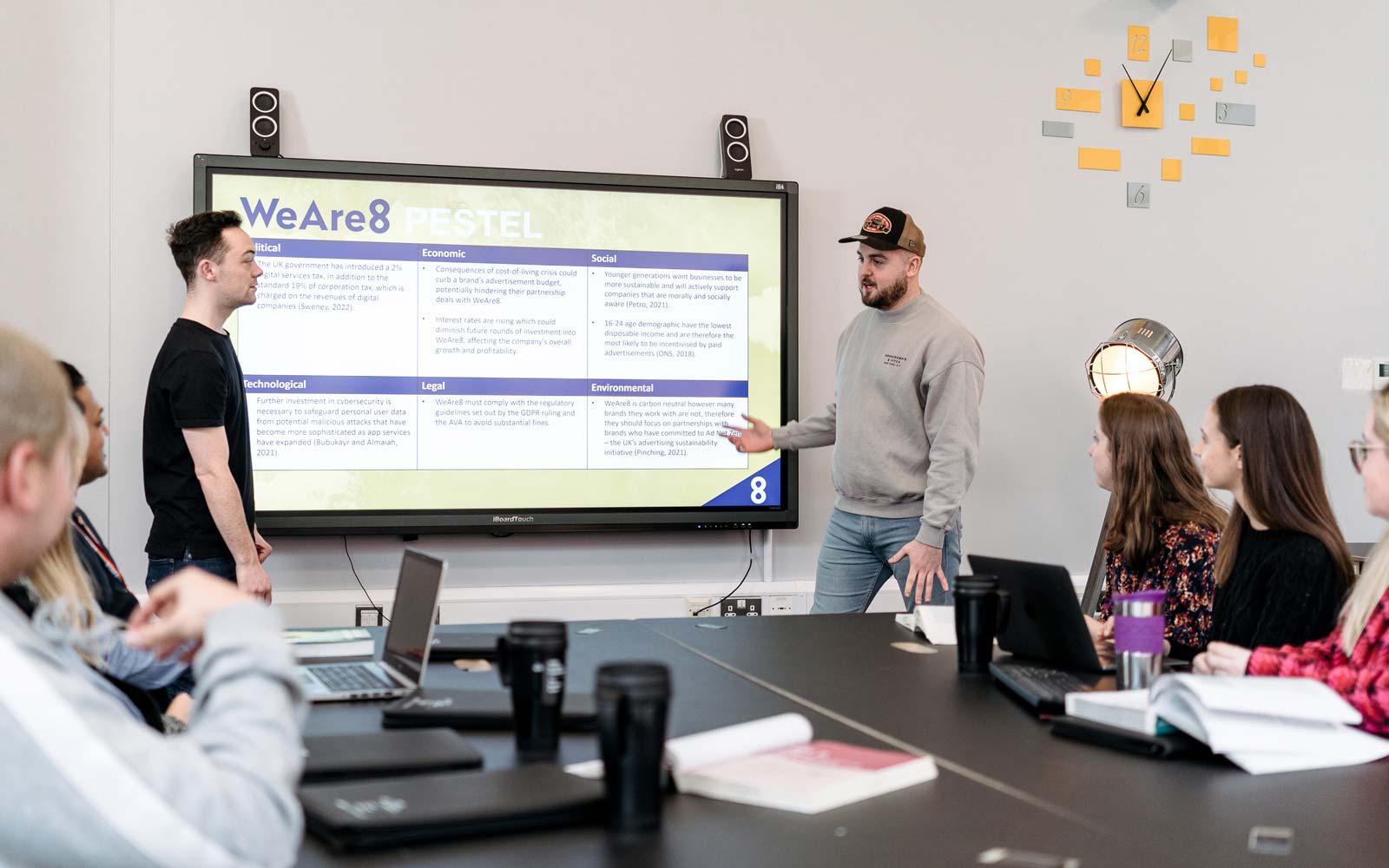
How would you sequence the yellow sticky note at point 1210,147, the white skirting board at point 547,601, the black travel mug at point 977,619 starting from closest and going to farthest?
1. the black travel mug at point 977,619
2. the white skirting board at point 547,601
3. the yellow sticky note at point 1210,147

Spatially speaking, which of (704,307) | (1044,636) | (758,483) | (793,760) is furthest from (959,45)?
(793,760)

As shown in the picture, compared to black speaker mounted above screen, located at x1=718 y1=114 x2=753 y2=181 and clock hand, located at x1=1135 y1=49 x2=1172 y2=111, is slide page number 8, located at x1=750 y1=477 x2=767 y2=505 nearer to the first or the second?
black speaker mounted above screen, located at x1=718 y1=114 x2=753 y2=181

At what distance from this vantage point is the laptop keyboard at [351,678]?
175 cm

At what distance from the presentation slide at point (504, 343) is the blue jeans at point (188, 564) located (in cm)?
60

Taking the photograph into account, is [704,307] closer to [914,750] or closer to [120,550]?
[120,550]

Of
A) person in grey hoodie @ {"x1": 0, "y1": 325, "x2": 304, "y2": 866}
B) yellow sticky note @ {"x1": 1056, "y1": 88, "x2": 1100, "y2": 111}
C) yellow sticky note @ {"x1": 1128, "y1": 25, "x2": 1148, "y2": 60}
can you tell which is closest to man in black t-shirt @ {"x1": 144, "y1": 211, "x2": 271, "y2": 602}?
person in grey hoodie @ {"x1": 0, "y1": 325, "x2": 304, "y2": 866}

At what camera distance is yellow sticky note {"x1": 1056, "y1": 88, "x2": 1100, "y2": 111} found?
4.42 m

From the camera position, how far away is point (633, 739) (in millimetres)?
1114

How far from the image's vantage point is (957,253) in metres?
4.35

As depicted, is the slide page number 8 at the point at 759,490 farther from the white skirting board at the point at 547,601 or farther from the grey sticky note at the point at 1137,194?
the grey sticky note at the point at 1137,194

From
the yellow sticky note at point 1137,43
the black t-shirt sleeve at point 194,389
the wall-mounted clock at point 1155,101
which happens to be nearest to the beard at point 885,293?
the wall-mounted clock at point 1155,101

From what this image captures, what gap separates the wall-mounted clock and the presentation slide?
1.30 m

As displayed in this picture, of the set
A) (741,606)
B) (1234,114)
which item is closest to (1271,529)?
(741,606)

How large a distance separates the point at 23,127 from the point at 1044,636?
3365mm
